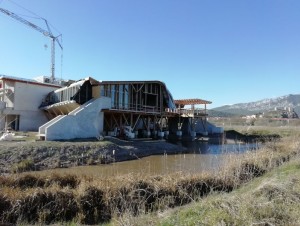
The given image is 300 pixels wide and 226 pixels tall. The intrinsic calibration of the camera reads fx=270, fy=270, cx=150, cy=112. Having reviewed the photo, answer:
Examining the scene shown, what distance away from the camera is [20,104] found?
29250 mm

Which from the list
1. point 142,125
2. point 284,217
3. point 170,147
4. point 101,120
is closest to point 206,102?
point 142,125

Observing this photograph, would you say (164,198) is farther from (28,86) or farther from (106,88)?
(28,86)

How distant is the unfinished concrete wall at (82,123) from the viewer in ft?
65.0

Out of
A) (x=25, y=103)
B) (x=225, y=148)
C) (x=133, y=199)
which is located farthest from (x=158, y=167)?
(x=25, y=103)

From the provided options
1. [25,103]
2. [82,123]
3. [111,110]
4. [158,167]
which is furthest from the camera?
[25,103]

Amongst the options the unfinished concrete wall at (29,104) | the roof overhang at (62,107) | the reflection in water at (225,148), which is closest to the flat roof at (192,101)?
the reflection in water at (225,148)

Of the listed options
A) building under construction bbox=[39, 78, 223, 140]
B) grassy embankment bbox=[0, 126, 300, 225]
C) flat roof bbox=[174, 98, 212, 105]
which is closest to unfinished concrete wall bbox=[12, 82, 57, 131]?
building under construction bbox=[39, 78, 223, 140]

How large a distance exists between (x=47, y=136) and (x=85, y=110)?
4.38 metres

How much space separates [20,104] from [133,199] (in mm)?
25959

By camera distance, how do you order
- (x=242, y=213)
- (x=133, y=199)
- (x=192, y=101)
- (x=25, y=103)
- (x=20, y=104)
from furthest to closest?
(x=192, y=101)
(x=25, y=103)
(x=20, y=104)
(x=133, y=199)
(x=242, y=213)

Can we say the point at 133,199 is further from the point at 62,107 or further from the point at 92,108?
the point at 62,107

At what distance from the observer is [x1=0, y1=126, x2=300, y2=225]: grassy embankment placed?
492 cm

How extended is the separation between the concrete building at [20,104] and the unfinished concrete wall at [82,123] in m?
10.2

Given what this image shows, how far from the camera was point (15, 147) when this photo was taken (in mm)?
15688
